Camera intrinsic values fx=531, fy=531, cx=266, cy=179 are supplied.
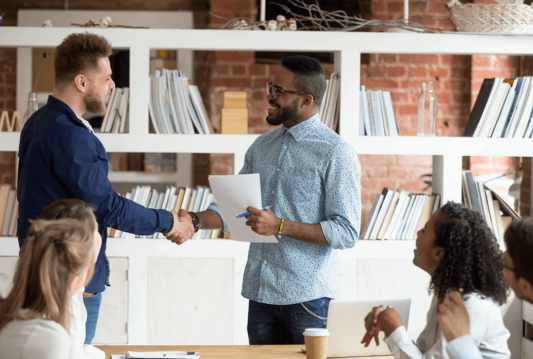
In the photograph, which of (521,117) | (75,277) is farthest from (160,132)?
(521,117)

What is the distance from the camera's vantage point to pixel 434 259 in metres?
1.42

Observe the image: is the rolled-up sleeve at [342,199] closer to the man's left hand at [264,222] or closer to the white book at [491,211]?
the man's left hand at [264,222]

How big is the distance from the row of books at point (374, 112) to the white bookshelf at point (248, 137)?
63mm

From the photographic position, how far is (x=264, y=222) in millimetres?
1806

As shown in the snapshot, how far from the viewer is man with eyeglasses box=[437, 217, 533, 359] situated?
45.8 inches

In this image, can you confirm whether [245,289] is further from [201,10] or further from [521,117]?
[201,10]

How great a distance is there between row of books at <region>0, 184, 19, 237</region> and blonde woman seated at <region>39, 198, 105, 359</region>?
138 centimetres

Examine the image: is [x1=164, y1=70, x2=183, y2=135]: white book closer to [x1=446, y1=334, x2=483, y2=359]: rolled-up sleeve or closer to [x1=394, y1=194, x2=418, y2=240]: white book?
[x1=394, y1=194, x2=418, y2=240]: white book

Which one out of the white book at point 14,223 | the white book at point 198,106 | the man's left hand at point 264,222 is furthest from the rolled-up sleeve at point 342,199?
the white book at point 14,223

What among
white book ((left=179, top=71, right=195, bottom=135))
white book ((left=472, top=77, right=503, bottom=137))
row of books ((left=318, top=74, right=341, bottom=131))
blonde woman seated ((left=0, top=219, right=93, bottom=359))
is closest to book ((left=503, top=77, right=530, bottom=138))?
white book ((left=472, top=77, right=503, bottom=137))

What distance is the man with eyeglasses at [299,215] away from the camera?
5.98 ft

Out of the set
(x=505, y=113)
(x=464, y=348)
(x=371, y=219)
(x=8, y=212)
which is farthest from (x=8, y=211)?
(x=505, y=113)

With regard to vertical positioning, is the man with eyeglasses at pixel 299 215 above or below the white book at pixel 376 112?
below

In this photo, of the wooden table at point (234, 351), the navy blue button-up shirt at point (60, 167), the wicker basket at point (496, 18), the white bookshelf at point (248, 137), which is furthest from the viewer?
the white bookshelf at point (248, 137)
